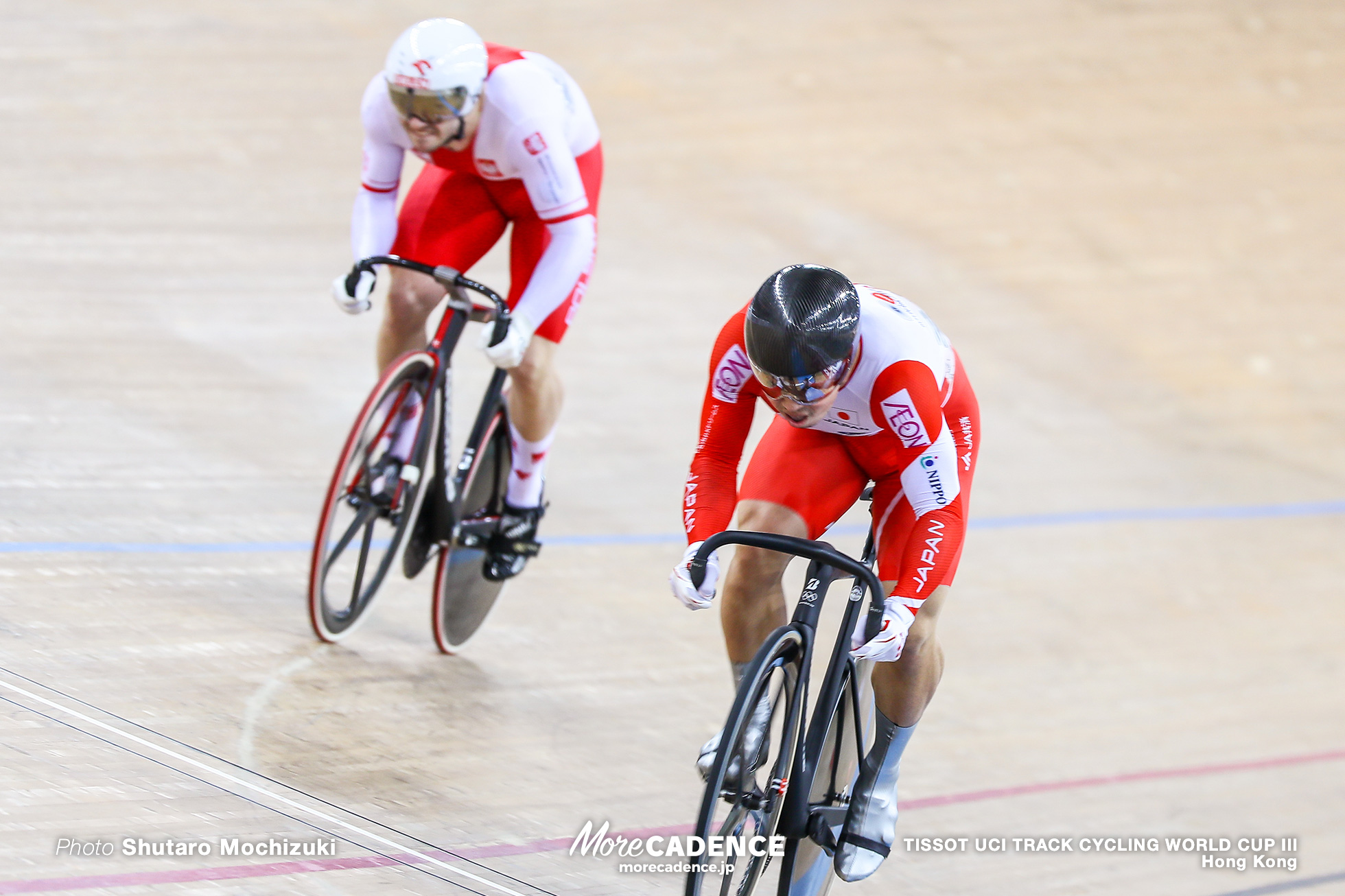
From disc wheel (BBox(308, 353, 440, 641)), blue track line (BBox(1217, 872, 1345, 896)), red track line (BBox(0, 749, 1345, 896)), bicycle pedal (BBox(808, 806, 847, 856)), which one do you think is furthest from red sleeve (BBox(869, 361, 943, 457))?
blue track line (BBox(1217, 872, 1345, 896))

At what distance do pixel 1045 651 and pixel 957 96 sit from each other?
462 cm

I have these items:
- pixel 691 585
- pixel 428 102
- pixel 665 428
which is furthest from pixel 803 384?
pixel 665 428

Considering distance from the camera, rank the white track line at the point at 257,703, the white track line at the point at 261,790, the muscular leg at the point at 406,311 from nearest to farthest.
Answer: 1. the white track line at the point at 261,790
2. the white track line at the point at 257,703
3. the muscular leg at the point at 406,311

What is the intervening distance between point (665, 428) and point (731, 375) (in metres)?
2.89

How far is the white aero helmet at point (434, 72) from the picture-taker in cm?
267

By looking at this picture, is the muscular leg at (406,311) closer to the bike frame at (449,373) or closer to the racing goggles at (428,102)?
the bike frame at (449,373)

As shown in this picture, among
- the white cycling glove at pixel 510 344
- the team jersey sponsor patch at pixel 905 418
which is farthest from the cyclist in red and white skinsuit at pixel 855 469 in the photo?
the white cycling glove at pixel 510 344

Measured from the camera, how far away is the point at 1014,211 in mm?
7266

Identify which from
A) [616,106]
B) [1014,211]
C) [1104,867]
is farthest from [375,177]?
[1014,211]

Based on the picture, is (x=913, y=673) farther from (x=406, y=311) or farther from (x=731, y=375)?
(x=406, y=311)

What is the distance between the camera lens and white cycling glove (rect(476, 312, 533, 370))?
281cm

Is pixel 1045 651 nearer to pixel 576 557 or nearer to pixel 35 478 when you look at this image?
pixel 576 557

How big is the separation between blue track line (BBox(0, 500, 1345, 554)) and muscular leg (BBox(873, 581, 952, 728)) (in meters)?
1.79

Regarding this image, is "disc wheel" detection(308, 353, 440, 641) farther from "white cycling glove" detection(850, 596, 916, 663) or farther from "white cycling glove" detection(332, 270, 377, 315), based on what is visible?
"white cycling glove" detection(850, 596, 916, 663)
